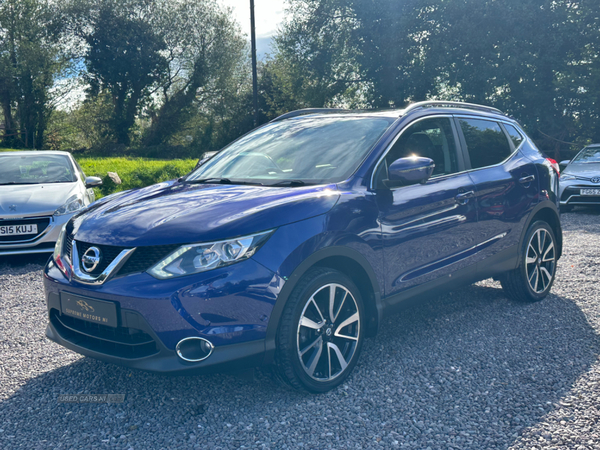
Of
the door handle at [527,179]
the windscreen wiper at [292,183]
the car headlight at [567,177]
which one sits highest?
the windscreen wiper at [292,183]

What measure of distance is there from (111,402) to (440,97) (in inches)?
916

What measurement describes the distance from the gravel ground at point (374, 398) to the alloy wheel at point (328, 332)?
0.17 m

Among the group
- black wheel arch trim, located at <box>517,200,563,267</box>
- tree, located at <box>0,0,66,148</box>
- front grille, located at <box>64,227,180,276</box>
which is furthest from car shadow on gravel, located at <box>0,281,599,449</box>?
tree, located at <box>0,0,66,148</box>

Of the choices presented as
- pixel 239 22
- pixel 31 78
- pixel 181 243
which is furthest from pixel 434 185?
pixel 239 22

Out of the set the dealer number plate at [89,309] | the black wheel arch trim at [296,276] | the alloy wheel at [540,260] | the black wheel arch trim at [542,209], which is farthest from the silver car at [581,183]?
the dealer number plate at [89,309]

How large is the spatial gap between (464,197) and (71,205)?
17.4ft

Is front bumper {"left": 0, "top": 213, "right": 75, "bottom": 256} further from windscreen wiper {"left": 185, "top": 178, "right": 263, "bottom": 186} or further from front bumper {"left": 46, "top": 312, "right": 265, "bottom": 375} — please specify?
front bumper {"left": 46, "top": 312, "right": 265, "bottom": 375}

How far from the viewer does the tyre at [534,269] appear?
493cm

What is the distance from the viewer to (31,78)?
30016 mm

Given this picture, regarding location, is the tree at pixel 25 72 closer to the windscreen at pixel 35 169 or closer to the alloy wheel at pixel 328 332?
the windscreen at pixel 35 169

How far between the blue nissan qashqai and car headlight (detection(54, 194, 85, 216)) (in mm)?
3482

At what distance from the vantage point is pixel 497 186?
4520 mm

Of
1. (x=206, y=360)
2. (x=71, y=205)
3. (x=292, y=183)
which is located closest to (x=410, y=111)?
(x=292, y=183)

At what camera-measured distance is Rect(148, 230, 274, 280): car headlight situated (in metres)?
2.72
